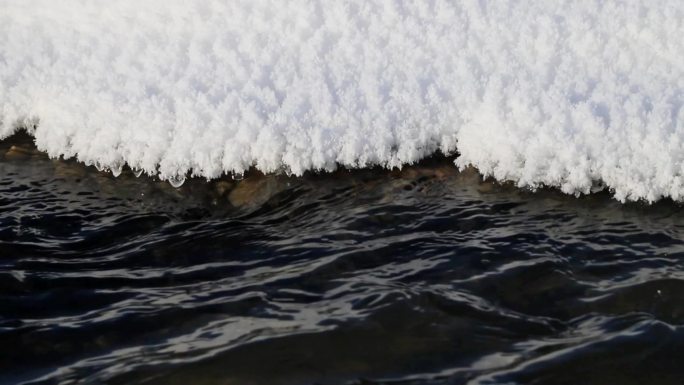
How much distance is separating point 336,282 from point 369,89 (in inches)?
63.0

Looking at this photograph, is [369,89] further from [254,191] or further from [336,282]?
[336,282]

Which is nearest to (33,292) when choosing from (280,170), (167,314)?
(167,314)

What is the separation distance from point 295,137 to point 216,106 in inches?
22.0

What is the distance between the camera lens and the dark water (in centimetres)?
330

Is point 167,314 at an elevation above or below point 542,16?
below

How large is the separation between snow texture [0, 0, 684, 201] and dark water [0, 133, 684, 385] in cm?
16

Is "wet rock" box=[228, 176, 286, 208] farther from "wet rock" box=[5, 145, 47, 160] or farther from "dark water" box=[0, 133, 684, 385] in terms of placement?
"wet rock" box=[5, 145, 47, 160]

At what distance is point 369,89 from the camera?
510 cm

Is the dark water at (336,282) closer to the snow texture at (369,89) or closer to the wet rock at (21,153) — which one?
the snow texture at (369,89)

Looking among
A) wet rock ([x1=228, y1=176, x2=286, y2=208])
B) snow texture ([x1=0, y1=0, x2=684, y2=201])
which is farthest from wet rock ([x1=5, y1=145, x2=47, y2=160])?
wet rock ([x1=228, y1=176, x2=286, y2=208])

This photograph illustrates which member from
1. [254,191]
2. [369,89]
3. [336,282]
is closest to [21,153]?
[254,191]

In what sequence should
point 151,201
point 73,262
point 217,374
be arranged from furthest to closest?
1. point 151,201
2. point 73,262
3. point 217,374

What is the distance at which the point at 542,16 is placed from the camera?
5.37 meters

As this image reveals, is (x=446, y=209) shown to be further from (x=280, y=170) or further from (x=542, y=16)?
(x=542, y=16)
